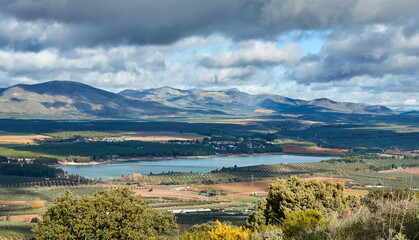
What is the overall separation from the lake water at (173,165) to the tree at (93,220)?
97.6m

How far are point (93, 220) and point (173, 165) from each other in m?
130

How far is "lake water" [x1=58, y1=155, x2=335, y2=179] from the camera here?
143875mm

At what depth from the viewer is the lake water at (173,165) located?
14388cm

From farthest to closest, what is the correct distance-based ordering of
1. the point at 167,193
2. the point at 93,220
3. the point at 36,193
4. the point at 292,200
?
the point at 167,193
the point at 36,193
the point at 93,220
the point at 292,200

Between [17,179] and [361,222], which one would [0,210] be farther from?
[361,222]

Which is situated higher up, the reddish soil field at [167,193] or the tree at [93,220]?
the tree at [93,220]

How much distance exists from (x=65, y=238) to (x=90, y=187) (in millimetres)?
78686

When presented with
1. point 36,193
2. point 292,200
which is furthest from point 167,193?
point 292,200

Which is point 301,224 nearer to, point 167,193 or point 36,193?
point 167,193

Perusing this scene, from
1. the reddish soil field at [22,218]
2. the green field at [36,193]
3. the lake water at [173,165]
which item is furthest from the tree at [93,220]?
the lake water at [173,165]

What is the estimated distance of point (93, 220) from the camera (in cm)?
3359

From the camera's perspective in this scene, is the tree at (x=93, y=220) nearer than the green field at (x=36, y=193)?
Yes

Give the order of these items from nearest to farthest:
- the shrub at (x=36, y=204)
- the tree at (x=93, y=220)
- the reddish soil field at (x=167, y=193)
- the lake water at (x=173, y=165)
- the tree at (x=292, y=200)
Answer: the tree at (x=292, y=200)
the tree at (x=93, y=220)
the shrub at (x=36, y=204)
the reddish soil field at (x=167, y=193)
the lake water at (x=173, y=165)

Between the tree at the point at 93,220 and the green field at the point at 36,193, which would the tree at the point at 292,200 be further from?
the green field at the point at 36,193
